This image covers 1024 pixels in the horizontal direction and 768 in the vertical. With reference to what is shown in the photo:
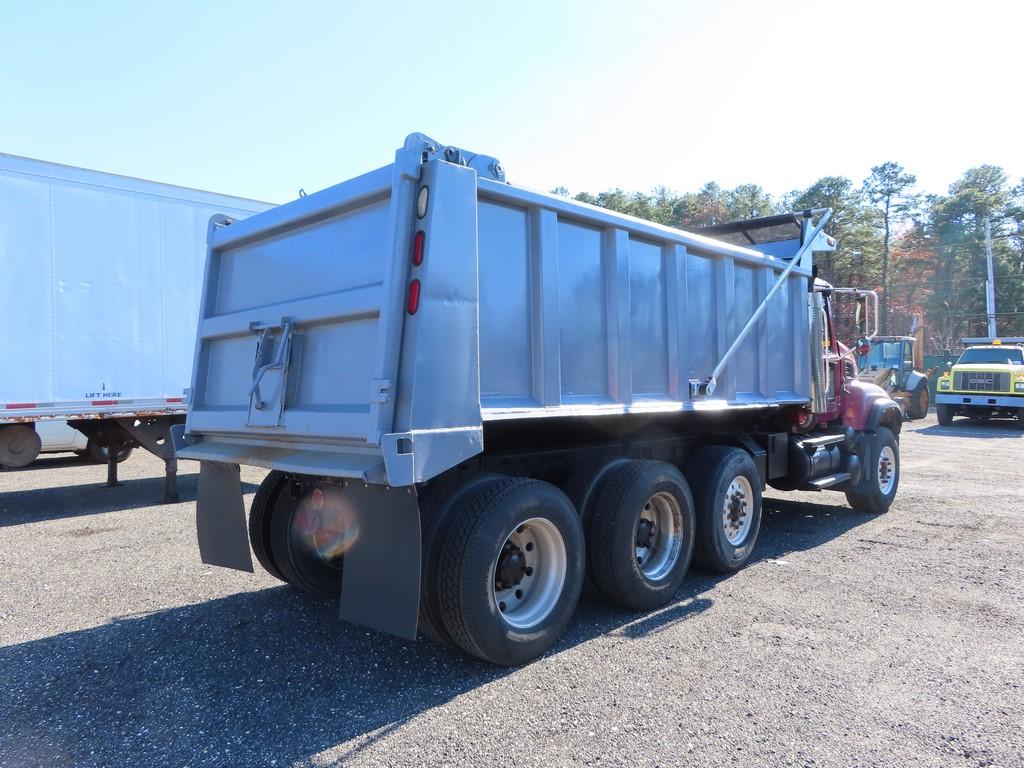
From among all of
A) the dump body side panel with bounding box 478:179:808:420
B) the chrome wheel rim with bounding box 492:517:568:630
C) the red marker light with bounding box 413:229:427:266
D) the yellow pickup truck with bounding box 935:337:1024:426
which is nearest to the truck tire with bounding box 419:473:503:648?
the chrome wheel rim with bounding box 492:517:568:630

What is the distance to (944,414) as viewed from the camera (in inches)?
850

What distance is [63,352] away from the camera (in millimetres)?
8430

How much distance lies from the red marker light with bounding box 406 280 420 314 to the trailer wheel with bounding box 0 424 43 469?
738cm

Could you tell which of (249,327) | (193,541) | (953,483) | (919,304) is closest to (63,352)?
(193,541)

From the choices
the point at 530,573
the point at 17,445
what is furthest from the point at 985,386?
the point at 17,445

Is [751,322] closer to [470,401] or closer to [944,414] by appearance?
[470,401]

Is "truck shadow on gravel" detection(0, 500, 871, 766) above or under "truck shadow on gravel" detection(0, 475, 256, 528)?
under

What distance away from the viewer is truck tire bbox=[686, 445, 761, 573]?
568 centimetres

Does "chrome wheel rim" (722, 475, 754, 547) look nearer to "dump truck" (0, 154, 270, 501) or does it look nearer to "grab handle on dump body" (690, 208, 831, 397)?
"grab handle on dump body" (690, 208, 831, 397)

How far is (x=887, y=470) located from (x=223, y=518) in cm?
763

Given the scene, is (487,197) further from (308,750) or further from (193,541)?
(193,541)

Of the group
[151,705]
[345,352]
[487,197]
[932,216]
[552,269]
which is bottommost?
[151,705]

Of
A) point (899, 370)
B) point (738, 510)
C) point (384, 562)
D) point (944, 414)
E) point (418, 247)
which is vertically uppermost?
point (899, 370)

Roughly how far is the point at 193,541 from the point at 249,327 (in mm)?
3680
